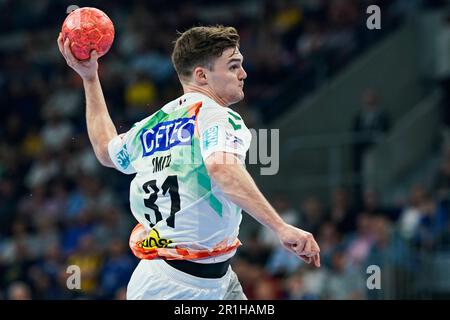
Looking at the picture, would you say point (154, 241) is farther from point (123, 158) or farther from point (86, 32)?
point (86, 32)

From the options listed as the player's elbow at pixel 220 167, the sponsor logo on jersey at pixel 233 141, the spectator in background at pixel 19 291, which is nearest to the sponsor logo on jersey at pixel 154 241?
the player's elbow at pixel 220 167

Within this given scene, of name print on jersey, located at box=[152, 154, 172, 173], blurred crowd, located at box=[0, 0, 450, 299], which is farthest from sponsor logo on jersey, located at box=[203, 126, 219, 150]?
blurred crowd, located at box=[0, 0, 450, 299]

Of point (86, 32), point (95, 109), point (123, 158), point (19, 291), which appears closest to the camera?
point (123, 158)

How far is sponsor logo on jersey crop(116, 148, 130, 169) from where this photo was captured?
7836 mm

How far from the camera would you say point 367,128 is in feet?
61.4

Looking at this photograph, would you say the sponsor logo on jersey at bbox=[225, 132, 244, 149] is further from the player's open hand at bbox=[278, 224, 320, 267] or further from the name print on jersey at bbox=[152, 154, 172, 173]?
the player's open hand at bbox=[278, 224, 320, 267]

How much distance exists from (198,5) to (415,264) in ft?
39.8

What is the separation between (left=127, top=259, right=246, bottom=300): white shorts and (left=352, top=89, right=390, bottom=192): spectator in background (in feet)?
36.7

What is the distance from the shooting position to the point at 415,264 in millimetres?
14844

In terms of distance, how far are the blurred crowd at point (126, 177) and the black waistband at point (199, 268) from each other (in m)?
7.63

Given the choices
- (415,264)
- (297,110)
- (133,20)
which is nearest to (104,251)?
(297,110)

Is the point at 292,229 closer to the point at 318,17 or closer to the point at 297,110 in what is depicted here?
the point at 297,110

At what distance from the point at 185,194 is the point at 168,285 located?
0.63 meters

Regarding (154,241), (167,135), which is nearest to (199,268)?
(154,241)
